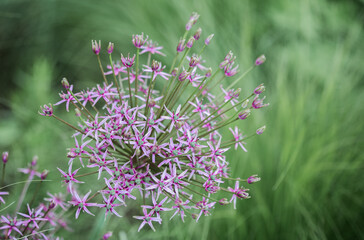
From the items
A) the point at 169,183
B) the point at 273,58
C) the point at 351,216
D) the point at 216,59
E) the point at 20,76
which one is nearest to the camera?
the point at 169,183

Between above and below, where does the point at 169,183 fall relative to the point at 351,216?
below

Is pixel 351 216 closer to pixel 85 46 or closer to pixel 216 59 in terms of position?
pixel 216 59

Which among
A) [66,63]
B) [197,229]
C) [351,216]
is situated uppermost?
[66,63]

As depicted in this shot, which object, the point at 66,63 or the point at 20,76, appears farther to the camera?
the point at 66,63

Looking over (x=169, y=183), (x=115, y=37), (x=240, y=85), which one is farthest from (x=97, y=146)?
(x=115, y=37)

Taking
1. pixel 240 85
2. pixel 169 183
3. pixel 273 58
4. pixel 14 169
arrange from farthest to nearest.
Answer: pixel 273 58 → pixel 240 85 → pixel 14 169 → pixel 169 183

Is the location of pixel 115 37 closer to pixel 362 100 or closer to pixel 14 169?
pixel 14 169
